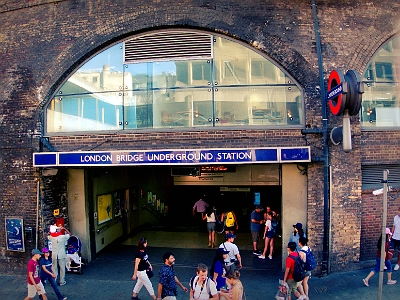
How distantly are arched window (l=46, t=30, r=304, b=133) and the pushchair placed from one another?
305cm

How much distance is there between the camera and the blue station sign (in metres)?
8.23

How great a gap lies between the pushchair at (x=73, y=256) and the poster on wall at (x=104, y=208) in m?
1.68

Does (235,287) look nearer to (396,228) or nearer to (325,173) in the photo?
(325,173)

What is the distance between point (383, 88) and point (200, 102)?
5004mm

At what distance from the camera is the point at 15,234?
9633mm

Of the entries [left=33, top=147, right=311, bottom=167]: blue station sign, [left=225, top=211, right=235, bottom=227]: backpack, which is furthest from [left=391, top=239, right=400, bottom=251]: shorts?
[left=225, top=211, right=235, bottom=227]: backpack

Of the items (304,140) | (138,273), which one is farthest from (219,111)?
(138,273)

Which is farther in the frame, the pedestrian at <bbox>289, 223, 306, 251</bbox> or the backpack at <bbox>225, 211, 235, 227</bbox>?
the backpack at <bbox>225, 211, 235, 227</bbox>

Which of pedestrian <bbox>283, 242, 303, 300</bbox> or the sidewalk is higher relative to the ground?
pedestrian <bbox>283, 242, 303, 300</bbox>

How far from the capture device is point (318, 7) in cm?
911

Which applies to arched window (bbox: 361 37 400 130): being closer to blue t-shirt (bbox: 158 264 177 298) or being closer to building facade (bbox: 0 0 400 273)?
building facade (bbox: 0 0 400 273)

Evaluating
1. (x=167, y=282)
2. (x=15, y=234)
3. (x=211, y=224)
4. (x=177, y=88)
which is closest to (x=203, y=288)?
(x=167, y=282)

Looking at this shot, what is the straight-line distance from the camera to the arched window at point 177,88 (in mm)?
9234

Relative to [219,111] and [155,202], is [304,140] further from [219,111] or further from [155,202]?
[155,202]
